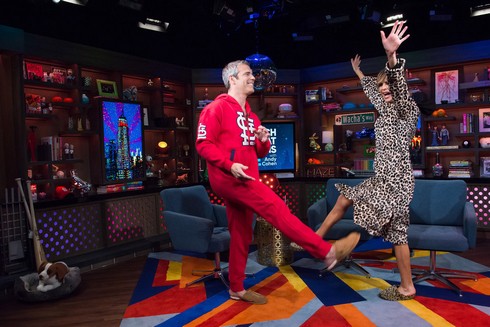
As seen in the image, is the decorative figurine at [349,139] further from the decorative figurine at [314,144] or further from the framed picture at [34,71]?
the framed picture at [34,71]

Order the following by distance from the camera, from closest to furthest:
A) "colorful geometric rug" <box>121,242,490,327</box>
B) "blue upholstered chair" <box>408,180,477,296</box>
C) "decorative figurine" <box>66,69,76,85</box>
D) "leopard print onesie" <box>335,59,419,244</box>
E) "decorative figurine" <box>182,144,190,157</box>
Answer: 1. "colorful geometric rug" <box>121,242,490,327</box>
2. "leopard print onesie" <box>335,59,419,244</box>
3. "blue upholstered chair" <box>408,180,477,296</box>
4. "decorative figurine" <box>66,69,76,85</box>
5. "decorative figurine" <box>182,144,190,157</box>

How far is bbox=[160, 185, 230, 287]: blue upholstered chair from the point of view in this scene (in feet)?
12.4

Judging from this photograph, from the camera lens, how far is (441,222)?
13.3 ft

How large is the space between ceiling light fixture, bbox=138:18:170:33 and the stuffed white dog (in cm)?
388

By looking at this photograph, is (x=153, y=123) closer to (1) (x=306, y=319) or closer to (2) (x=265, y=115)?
(2) (x=265, y=115)

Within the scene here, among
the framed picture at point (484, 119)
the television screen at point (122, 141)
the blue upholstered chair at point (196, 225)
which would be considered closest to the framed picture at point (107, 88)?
the television screen at point (122, 141)

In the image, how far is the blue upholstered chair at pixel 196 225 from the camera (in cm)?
379

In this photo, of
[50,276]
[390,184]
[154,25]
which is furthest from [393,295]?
[154,25]

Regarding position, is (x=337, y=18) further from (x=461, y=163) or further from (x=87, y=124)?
(x=87, y=124)

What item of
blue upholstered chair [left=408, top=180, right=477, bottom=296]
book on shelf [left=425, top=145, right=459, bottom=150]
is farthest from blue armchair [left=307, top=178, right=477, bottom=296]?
book on shelf [left=425, top=145, right=459, bottom=150]

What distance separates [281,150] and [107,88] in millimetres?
3219

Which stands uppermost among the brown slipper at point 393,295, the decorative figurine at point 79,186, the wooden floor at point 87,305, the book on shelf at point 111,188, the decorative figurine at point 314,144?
the decorative figurine at point 314,144

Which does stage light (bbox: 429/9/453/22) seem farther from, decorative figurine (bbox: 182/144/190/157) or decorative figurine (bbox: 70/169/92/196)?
decorative figurine (bbox: 70/169/92/196)

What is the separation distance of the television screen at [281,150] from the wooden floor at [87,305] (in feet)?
11.4
